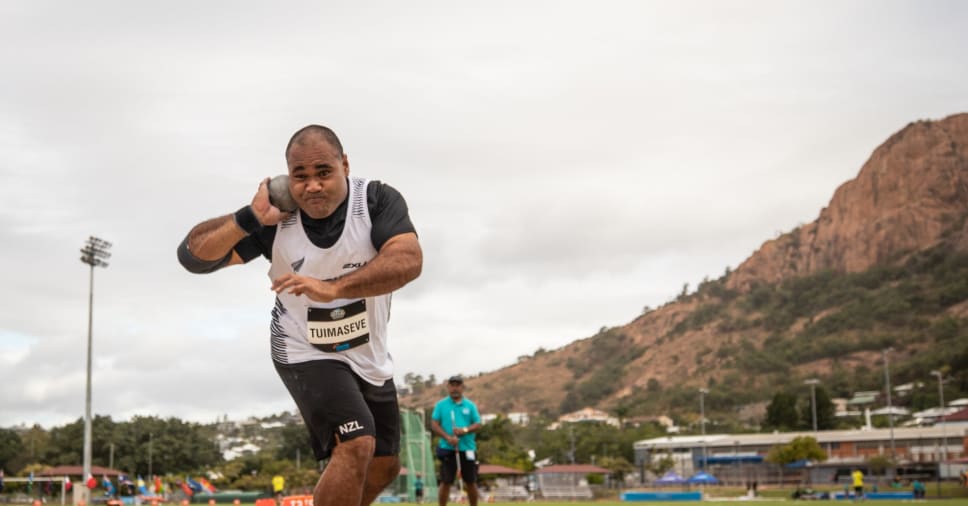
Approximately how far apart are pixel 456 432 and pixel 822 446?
11297 cm

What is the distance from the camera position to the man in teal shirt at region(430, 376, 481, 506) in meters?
14.9

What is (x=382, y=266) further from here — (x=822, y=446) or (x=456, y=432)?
(x=822, y=446)

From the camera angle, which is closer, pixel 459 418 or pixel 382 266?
pixel 382 266

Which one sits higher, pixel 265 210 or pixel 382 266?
pixel 265 210

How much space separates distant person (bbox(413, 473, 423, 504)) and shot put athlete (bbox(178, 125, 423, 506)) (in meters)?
30.8

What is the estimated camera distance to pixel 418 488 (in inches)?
1444

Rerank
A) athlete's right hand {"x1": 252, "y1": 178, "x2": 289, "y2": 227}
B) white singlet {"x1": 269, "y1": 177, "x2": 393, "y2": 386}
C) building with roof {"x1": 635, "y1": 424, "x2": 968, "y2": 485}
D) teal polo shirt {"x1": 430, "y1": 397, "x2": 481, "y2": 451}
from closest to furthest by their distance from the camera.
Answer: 1. athlete's right hand {"x1": 252, "y1": 178, "x2": 289, "y2": 227}
2. white singlet {"x1": 269, "y1": 177, "x2": 393, "y2": 386}
3. teal polo shirt {"x1": 430, "y1": 397, "x2": 481, "y2": 451}
4. building with roof {"x1": 635, "y1": 424, "x2": 968, "y2": 485}

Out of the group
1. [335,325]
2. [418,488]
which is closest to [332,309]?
[335,325]

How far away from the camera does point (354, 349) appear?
541 centimetres

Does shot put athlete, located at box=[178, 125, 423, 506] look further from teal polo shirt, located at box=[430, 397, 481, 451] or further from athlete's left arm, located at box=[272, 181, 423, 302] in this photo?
teal polo shirt, located at box=[430, 397, 481, 451]

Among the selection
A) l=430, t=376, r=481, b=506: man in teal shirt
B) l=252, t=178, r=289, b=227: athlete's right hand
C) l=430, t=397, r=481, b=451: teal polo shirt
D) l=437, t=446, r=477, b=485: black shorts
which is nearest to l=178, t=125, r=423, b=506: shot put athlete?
l=252, t=178, r=289, b=227: athlete's right hand

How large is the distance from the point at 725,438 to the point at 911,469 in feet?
123

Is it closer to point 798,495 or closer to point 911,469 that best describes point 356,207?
point 798,495

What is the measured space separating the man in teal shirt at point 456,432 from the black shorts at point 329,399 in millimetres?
9254
